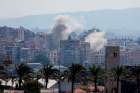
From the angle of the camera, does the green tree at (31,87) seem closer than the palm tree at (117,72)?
No

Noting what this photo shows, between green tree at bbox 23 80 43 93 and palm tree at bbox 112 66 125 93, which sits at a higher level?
palm tree at bbox 112 66 125 93

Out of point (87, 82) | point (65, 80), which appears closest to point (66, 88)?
point (65, 80)

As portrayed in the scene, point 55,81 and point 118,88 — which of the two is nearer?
point 118,88

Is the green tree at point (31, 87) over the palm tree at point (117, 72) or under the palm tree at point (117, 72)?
under

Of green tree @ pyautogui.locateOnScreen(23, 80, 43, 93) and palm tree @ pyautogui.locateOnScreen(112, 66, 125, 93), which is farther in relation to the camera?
green tree @ pyautogui.locateOnScreen(23, 80, 43, 93)

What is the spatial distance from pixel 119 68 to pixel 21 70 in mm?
8386

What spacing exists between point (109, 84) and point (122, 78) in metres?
2.68

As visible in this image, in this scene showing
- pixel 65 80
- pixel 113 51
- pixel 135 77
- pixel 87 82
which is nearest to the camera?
pixel 113 51

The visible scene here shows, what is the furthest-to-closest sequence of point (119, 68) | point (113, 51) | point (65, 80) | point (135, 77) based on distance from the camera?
point (65, 80)
point (135, 77)
point (113, 51)
point (119, 68)

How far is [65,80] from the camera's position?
6078 cm

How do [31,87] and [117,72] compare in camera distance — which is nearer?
[117,72]

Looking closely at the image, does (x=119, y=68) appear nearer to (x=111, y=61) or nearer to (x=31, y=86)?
(x=111, y=61)

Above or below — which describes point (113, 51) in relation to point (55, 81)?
above

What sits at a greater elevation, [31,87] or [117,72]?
[117,72]
